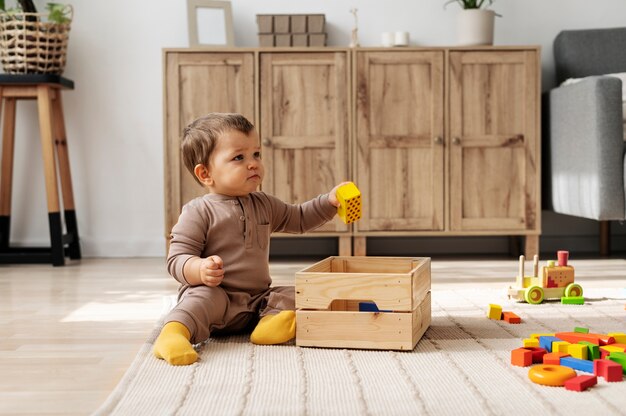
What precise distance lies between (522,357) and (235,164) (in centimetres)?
70

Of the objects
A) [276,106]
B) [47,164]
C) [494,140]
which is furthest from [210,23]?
[494,140]

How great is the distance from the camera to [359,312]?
1479 mm

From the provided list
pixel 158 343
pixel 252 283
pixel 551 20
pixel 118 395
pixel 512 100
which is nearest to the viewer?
pixel 118 395

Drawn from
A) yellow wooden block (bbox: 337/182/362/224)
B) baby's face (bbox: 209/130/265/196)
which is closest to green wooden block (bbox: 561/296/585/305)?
yellow wooden block (bbox: 337/182/362/224)

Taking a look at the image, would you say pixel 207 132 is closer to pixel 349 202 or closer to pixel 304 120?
pixel 349 202

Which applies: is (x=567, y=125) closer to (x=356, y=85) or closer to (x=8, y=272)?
(x=356, y=85)

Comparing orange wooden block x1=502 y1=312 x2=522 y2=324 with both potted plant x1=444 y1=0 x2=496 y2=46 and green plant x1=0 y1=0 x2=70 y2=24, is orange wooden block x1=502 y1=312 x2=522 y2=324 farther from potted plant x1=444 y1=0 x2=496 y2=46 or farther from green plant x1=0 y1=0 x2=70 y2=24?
green plant x1=0 y1=0 x2=70 y2=24

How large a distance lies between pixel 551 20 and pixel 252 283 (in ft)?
7.70

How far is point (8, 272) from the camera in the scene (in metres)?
2.86

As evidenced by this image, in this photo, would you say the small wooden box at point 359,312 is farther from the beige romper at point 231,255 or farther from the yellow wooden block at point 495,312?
the yellow wooden block at point 495,312

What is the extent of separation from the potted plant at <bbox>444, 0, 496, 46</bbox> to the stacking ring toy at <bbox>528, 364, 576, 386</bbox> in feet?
7.09

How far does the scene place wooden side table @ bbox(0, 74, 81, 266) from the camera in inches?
120

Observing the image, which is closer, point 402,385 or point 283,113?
point 402,385

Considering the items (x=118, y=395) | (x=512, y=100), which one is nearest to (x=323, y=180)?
(x=512, y=100)
